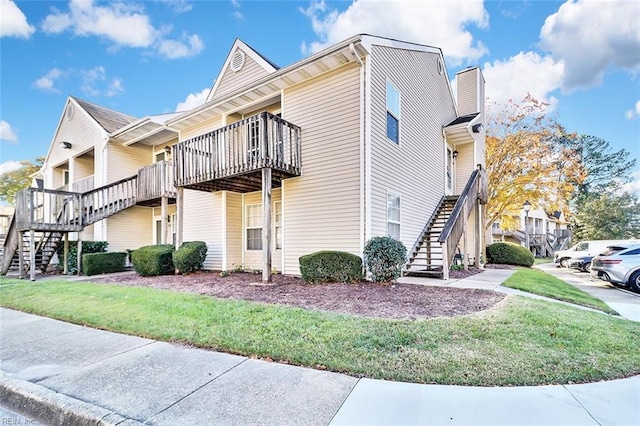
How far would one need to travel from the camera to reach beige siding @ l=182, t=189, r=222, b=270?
11781 mm

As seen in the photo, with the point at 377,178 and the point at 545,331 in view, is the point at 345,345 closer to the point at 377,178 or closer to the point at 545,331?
the point at 545,331

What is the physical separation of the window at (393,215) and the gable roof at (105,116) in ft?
46.5

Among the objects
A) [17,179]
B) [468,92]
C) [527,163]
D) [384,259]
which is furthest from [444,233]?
[17,179]

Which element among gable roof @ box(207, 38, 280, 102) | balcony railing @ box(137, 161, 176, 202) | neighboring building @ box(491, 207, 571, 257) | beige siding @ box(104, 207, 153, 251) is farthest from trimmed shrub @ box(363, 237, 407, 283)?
neighboring building @ box(491, 207, 571, 257)

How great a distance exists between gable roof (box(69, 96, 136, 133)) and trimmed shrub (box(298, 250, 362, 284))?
538 inches

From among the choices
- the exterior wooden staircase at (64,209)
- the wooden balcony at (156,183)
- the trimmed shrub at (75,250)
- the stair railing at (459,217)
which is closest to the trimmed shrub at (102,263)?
the trimmed shrub at (75,250)

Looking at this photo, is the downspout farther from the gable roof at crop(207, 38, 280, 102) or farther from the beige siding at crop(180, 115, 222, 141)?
the beige siding at crop(180, 115, 222, 141)

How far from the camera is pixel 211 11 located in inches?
465

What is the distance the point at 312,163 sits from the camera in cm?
922

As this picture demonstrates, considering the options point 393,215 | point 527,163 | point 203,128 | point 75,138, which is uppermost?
point 75,138

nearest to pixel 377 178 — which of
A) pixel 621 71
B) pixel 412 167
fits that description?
pixel 412 167

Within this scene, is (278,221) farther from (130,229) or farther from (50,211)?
(130,229)

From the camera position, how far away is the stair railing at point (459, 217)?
8.41 m

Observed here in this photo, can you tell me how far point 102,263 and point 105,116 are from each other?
30.1 ft
